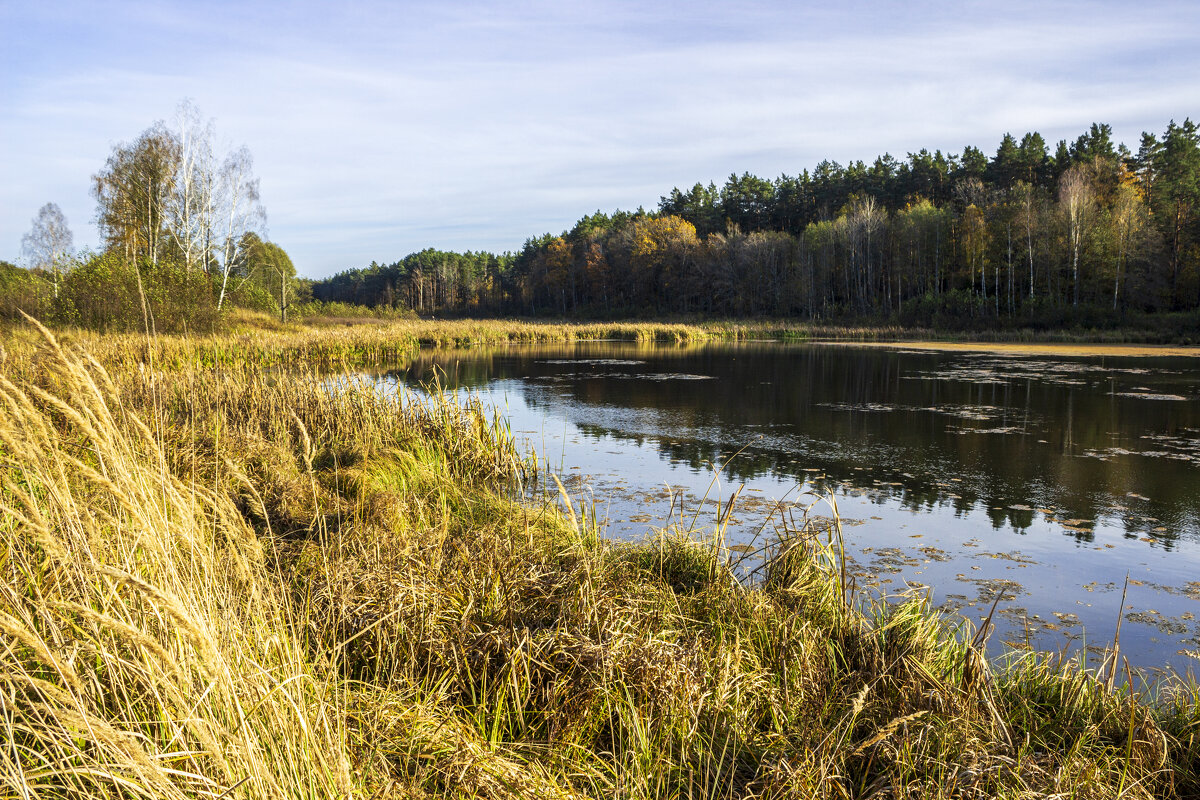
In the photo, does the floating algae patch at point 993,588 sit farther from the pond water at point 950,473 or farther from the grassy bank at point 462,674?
the grassy bank at point 462,674

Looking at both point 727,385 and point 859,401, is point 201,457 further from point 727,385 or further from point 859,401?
point 727,385

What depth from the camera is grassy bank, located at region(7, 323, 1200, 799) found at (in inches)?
61.8

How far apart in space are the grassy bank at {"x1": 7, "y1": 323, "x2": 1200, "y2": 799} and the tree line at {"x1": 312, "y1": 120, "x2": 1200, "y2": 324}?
4373cm

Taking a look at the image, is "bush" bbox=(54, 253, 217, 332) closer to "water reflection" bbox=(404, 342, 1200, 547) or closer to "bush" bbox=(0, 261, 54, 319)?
"bush" bbox=(0, 261, 54, 319)

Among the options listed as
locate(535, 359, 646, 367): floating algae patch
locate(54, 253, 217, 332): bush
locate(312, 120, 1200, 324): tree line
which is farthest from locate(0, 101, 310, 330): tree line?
locate(312, 120, 1200, 324): tree line

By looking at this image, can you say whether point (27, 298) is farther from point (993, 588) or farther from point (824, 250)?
point (824, 250)

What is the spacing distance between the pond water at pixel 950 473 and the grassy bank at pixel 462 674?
28.2 inches

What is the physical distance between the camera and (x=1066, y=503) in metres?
7.62

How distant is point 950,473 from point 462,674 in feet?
26.3

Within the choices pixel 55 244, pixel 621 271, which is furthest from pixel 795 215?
pixel 55 244

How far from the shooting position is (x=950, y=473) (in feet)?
29.6

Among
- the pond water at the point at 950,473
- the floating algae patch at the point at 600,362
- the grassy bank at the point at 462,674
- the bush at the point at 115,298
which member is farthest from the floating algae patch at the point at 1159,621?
the floating algae patch at the point at 600,362

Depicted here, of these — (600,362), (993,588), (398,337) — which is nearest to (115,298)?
(398,337)

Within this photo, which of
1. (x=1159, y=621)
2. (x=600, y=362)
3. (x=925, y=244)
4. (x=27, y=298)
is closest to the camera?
(x=1159, y=621)
